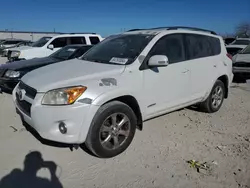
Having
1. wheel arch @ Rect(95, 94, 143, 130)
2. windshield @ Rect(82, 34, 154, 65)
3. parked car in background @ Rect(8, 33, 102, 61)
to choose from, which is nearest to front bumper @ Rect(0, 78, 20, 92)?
windshield @ Rect(82, 34, 154, 65)

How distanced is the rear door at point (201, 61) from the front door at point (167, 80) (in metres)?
0.20

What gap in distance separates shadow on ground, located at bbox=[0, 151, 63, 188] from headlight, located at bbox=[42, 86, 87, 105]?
0.83 meters

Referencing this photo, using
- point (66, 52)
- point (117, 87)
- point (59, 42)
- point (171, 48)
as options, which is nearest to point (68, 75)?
point (117, 87)

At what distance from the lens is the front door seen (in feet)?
12.6

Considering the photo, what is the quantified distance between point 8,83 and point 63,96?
12.2 ft

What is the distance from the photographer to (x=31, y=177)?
297 centimetres

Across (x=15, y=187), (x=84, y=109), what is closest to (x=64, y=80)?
(x=84, y=109)

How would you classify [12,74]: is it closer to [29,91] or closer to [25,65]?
[25,65]

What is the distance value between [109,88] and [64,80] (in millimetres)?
593

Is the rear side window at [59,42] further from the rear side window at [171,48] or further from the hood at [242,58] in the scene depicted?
the rear side window at [171,48]

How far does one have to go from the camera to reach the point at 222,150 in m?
3.74

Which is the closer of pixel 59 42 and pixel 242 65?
pixel 242 65

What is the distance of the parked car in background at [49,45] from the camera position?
11.2 metres

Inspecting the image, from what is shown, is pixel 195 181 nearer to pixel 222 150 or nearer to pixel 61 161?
pixel 222 150
